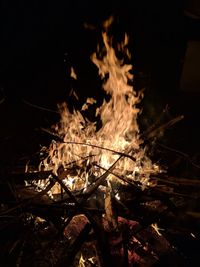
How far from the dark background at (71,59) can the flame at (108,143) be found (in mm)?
245

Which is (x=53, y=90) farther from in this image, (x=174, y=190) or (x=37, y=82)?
(x=174, y=190)

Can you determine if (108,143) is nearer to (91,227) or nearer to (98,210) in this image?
(98,210)

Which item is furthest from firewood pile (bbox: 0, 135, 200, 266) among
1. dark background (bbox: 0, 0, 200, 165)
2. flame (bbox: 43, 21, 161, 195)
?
dark background (bbox: 0, 0, 200, 165)

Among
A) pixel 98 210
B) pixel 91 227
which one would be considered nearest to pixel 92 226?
pixel 91 227

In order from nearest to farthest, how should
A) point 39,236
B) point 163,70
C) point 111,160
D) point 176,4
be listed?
point 39,236, point 111,160, point 176,4, point 163,70

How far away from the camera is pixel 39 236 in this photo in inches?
129

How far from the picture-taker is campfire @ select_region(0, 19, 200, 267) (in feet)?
10.0

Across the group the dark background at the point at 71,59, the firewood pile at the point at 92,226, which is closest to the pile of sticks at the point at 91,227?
the firewood pile at the point at 92,226

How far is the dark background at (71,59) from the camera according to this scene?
5289 millimetres

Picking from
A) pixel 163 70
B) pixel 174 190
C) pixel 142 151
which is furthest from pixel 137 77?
pixel 174 190

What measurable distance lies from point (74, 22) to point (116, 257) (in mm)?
4089

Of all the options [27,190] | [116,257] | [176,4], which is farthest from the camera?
[176,4]

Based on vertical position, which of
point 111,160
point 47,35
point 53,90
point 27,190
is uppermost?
point 47,35

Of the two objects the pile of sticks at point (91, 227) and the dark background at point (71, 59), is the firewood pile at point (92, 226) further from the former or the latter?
the dark background at point (71, 59)
